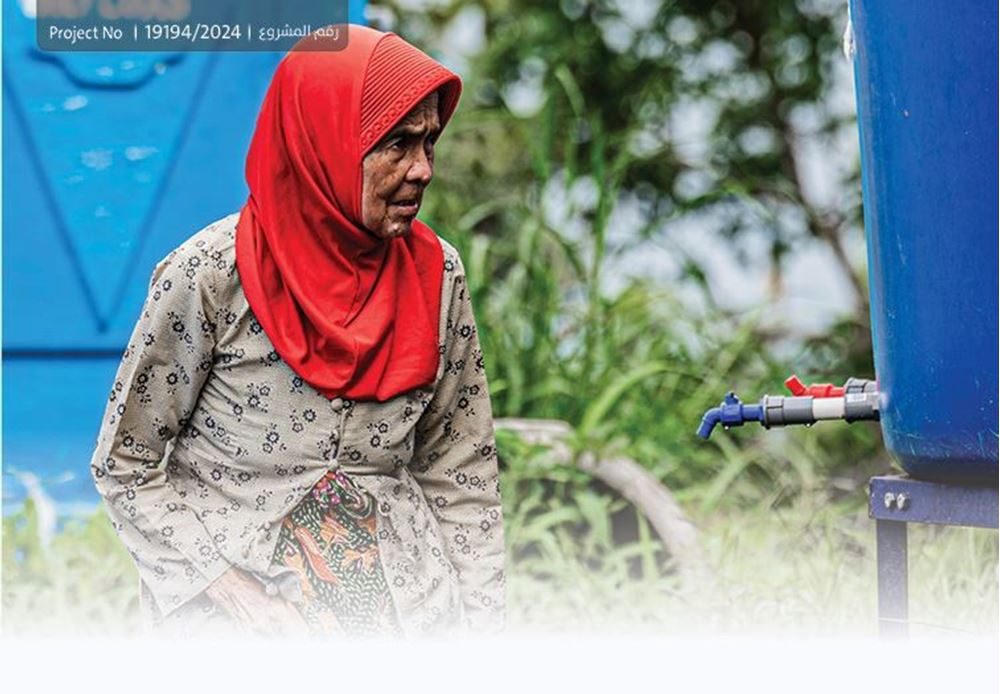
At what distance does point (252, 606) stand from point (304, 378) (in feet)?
0.97

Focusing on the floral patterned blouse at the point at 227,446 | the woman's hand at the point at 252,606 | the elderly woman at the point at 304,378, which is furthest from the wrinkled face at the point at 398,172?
the woman's hand at the point at 252,606

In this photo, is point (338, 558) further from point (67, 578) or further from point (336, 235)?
point (67, 578)

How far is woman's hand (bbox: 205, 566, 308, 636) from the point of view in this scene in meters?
2.26

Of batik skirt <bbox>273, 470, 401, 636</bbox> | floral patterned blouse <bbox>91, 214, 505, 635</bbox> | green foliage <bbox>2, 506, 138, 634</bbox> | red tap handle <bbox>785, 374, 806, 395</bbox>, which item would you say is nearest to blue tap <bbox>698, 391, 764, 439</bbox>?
red tap handle <bbox>785, 374, 806, 395</bbox>

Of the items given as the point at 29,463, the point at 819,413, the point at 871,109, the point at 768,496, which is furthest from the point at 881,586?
the point at 29,463

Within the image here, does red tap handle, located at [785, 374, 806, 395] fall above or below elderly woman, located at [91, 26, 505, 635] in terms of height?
below

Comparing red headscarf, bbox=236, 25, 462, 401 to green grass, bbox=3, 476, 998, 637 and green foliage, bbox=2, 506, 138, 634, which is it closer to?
green grass, bbox=3, 476, 998, 637

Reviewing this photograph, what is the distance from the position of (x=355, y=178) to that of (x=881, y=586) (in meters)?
1.18

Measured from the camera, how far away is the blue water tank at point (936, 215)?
2537 millimetres

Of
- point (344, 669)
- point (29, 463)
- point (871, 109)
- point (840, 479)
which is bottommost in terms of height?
point (840, 479)

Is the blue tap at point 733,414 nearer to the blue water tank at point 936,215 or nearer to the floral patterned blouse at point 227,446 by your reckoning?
the blue water tank at point 936,215

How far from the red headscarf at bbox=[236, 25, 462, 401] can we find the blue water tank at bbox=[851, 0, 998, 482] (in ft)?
2.41

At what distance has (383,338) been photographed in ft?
7.50

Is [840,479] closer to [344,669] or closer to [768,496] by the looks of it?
[768,496]
